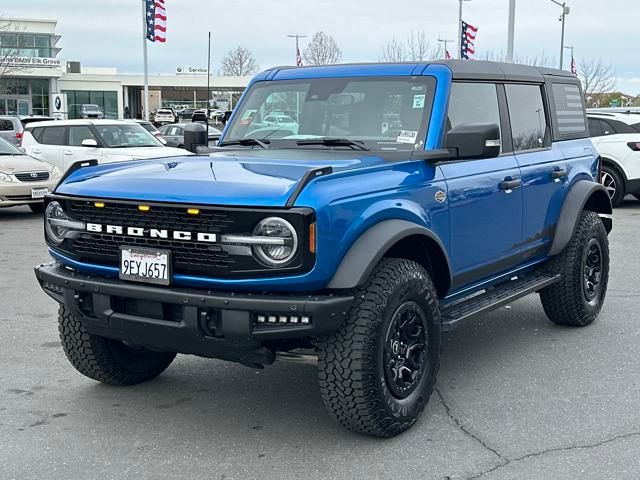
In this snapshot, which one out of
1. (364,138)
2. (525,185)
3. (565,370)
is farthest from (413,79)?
(565,370)

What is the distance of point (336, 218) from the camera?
3721 mm

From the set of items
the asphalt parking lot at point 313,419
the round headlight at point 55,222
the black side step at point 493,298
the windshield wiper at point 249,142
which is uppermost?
the windshield wiper at point 249,142

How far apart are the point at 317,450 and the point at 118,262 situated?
136cm

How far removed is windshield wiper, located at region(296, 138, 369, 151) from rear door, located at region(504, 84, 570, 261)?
4.17 feet

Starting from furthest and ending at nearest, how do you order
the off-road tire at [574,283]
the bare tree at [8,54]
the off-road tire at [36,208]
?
1. the bare tree at [8,54]
2. the off-road tire at [36,208]
3. the off-road tire at [574,283]

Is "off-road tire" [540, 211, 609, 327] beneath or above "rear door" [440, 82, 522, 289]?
beneath

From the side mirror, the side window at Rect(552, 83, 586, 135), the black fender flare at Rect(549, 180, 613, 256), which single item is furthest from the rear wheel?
the side mirror

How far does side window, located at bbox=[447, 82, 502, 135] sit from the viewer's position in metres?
4.98

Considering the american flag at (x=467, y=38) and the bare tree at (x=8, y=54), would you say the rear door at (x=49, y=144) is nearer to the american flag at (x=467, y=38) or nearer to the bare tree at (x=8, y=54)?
the american flag at (x=467, y=38)

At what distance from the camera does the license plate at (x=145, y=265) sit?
3.82 metres

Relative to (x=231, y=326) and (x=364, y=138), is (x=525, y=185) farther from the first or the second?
(x=231, y=326)

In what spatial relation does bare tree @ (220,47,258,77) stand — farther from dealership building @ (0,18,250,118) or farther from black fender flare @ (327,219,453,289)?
black fender flare @ (327,219,453,289)

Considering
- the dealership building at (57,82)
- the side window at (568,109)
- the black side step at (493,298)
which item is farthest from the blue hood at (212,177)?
the dealership building at (57,82)

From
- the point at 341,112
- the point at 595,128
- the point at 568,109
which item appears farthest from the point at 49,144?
the point at 341,112
